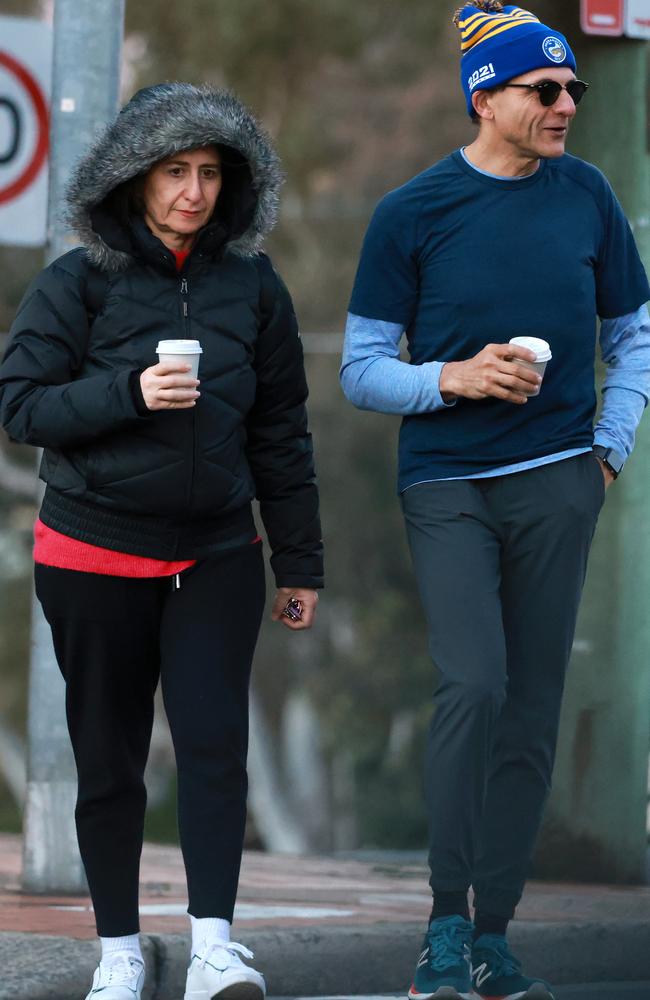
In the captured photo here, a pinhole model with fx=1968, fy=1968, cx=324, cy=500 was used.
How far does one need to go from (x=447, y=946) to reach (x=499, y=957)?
232 mm

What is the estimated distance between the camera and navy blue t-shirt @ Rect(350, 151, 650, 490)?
4238 mm

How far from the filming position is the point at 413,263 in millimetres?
4312

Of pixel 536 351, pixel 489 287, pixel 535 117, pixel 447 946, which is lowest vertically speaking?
pixel 447 946

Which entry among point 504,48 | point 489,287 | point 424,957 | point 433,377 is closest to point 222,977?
point 424,957

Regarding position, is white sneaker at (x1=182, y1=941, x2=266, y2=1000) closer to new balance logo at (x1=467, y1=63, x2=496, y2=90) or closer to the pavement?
the pavement

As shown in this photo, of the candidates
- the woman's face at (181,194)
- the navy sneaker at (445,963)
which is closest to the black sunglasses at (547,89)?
the woman's face at (181,194)

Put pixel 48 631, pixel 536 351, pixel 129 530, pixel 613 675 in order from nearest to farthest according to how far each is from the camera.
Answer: pixel 536 351
pixel 129 530
pixel 48 631
pixel 613 675

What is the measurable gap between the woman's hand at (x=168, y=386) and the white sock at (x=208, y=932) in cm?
110

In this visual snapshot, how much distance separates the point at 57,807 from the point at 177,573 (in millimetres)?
1774

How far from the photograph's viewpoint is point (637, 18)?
6.07 meters

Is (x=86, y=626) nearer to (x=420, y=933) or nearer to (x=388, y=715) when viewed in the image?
(x=420, y=933)

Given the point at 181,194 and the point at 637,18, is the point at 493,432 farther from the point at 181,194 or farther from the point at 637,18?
the point at 637,18

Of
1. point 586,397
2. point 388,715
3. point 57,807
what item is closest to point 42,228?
point 57,807

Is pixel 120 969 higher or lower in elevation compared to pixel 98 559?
lower
